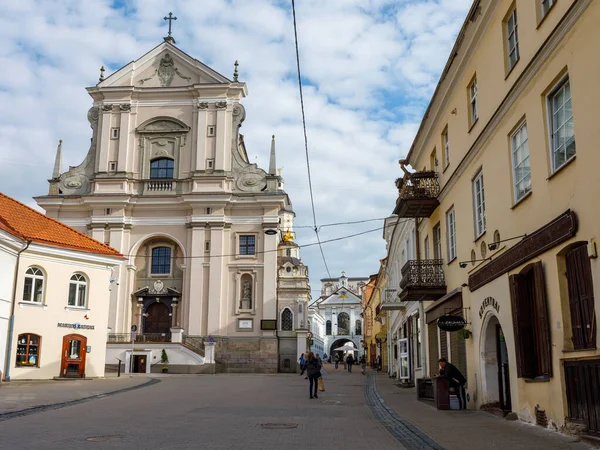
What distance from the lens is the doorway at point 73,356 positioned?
28.7 meters

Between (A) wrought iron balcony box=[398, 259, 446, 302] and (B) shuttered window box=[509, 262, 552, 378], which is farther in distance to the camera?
(A) wrought iron balcony box=[398, 259, 446, 302]

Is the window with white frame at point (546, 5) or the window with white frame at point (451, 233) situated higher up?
the window with white frame at point (546, 5)

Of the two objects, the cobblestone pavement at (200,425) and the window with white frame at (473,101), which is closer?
the cobblestone pavement at (200,425)

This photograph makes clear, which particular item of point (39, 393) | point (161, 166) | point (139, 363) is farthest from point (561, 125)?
point (161, 166)

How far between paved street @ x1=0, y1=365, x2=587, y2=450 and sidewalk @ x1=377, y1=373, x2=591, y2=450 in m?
0.01

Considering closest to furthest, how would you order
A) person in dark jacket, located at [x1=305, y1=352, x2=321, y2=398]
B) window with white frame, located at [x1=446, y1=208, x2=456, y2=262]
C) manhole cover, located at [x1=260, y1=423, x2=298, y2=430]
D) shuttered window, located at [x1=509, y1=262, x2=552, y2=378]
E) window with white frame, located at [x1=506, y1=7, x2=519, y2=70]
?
shuttered window, located at [x1=509, y1=262, x2=552, y2=378], manhole cover, located at [x1=260, y1=423, x2=298, y2=430], window with white frame, located at [x1=506, y1=7, x2=519, y2=70], window with white frame, located at [x1=446, y1=208, x2=456, y2=262], person in dark jacket, located at [x1=305, y1=352, x2=321, y2=398]

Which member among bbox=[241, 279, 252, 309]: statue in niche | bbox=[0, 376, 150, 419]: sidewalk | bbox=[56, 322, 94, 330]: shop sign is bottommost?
bbox=[0, 376, 150, 419]: sidewalk

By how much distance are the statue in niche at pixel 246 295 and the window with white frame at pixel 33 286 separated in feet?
58.9

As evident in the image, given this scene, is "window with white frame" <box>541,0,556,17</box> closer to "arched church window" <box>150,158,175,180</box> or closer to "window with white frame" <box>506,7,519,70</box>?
Answer: "window with white frame" <box>506,7,519,70</box>

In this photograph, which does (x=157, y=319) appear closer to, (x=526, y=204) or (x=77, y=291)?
(x=77, y=291)

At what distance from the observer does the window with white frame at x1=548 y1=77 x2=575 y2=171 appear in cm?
1012

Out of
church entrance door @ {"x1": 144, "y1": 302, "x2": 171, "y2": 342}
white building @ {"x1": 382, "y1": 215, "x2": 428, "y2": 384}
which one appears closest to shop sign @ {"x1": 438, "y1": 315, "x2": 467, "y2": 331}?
white building @ {"x1": 382, "y1": 215, "x2": 428, "y2": 384}

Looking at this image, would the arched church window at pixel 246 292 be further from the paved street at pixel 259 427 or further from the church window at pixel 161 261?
the paved street at pixel 259 427

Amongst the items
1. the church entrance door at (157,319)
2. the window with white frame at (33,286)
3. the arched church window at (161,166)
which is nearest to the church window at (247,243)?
the church entrance door at (157,319)
